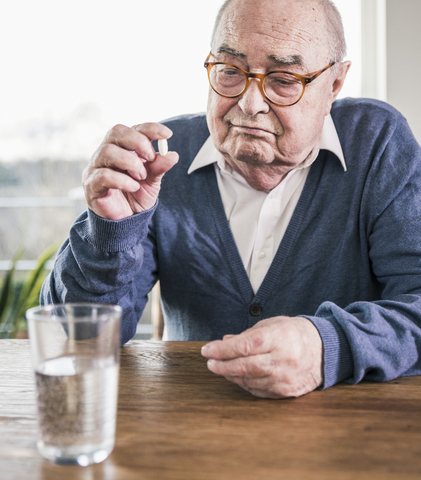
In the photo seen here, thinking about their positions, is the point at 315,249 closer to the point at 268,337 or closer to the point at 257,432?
the point at 268,337

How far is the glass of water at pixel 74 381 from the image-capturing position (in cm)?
52

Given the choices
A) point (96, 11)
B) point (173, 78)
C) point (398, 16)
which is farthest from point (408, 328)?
point (96, 11)

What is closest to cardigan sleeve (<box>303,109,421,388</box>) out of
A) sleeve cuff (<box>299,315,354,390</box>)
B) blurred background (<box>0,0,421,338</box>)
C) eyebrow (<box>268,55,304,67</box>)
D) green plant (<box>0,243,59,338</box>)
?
sleeve cuff (<box>299,315,354,390</box>)

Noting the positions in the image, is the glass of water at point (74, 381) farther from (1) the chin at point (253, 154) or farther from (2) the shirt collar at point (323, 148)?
(2) the shirt collar at point (323, 148)

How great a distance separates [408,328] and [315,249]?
448 millimetres

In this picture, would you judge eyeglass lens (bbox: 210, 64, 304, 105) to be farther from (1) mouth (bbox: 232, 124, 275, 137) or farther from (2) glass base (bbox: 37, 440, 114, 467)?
(2) glass base (bbox: 37, 440, 114, 467)

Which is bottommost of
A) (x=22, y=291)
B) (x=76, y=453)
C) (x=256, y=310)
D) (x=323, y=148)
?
(x=22, y=291)

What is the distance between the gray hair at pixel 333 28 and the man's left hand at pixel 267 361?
0.77 meters

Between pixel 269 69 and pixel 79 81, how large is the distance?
1.95 metres

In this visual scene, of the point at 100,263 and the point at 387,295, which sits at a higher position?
the point at 100,263

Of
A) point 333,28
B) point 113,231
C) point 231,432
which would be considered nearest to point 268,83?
point 333,28

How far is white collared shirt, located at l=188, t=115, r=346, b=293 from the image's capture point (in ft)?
4.40

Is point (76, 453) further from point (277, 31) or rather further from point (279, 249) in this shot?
point (277, 31)

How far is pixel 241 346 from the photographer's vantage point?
2.43ft
